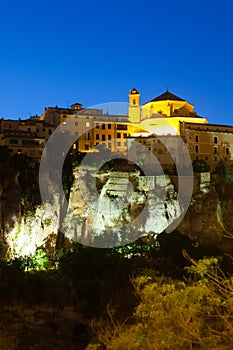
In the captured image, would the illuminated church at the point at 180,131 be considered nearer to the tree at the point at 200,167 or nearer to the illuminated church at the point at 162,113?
the illuminated church at the point at 162,113

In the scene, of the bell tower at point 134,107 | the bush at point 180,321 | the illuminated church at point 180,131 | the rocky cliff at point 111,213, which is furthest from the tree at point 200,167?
the bush at point 180,321

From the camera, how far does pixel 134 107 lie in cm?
4656

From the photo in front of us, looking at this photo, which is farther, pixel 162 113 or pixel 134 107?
pixel 134 107

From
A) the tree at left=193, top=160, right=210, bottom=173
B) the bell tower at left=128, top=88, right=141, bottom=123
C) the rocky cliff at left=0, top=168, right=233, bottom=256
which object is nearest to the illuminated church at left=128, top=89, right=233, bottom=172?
the bell tower at left=128, top=88, right=141, bottom=123

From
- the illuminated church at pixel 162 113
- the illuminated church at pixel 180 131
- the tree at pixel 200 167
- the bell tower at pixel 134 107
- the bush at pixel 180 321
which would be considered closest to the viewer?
the bush at pixel 180 321

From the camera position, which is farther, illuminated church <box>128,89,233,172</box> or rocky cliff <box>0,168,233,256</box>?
illuminated church <box>128,89,233,172</box>

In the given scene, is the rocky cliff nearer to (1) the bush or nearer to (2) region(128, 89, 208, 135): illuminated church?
(2) region(128, 89, 208, 135): illuminated church

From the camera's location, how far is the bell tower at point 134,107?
45375 mm

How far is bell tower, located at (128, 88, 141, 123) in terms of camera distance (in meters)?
45.4

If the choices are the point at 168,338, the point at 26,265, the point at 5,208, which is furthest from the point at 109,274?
the point at 168,338

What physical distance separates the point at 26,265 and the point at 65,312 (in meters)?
4.29

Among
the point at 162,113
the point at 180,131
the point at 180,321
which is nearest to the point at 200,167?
the point at 180,131

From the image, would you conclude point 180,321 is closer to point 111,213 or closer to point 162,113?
point 111,213

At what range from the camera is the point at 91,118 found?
4516cm
